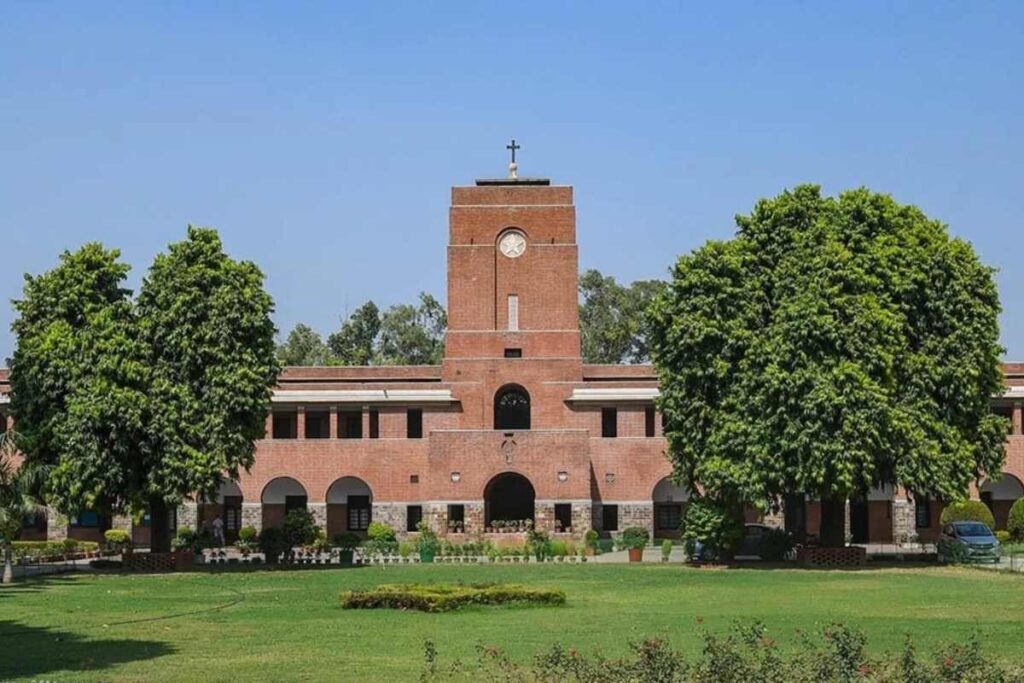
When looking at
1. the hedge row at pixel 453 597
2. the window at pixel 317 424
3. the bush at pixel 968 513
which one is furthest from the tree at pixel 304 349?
the hedge row at pixel 453 597

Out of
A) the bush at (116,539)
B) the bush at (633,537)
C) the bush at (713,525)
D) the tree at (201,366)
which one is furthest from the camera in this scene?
the bush at (116,539)

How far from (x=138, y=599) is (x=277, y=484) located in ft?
95.5

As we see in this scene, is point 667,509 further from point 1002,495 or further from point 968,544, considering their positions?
point 968,544

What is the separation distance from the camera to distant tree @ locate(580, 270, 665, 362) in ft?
311

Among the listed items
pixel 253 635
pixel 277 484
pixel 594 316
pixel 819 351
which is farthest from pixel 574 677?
pixel 594 316

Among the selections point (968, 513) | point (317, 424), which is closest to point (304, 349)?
point (317, 424)

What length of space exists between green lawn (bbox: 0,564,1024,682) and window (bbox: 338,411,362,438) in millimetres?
23487

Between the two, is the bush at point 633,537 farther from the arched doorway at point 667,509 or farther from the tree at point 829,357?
the tree at point 829,357

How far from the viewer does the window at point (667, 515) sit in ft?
204

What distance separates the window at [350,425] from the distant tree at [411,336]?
32198 millimetres

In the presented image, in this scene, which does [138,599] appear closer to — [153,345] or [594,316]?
[153,345]

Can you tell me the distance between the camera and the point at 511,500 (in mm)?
63406

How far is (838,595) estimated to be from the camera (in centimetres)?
3234

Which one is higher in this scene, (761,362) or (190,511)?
(761,362)
